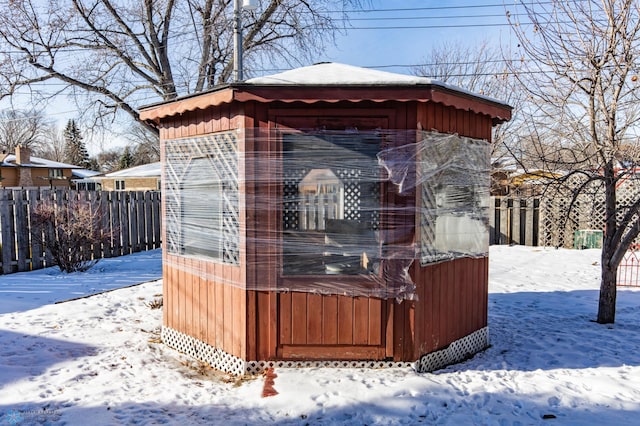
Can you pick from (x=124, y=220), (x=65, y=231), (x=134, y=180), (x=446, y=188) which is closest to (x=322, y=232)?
(x=446, y=188)

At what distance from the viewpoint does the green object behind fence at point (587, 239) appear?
11.2 metres

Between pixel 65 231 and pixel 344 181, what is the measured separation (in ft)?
21.9

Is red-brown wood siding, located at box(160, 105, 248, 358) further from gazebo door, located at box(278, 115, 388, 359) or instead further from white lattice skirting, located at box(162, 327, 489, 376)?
gazebo door, located at box(278, 115, 388, 359)

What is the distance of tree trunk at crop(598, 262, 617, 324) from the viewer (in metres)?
5.21

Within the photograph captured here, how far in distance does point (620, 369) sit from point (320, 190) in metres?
3.43

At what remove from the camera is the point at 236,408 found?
3.08 m

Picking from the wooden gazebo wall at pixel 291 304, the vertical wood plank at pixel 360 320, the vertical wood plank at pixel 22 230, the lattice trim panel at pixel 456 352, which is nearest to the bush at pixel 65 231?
the vertical wood plank at pixel 22 230

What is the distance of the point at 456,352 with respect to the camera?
4.17 m

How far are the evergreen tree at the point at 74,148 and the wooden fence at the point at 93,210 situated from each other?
41.8m

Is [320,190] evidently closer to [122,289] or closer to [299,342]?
[299,342]

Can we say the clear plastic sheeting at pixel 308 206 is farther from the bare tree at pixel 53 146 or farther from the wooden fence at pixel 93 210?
the bare tree at pixel 53 146

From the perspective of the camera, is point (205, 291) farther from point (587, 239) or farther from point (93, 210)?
point (587, 239)

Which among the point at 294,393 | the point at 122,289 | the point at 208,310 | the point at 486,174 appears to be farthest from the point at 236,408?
the point at 122,289

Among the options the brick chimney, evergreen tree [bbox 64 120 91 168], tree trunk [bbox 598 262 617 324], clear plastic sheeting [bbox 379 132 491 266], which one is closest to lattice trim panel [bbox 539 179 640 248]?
tree trunk [bbox 598 262 617 324]
